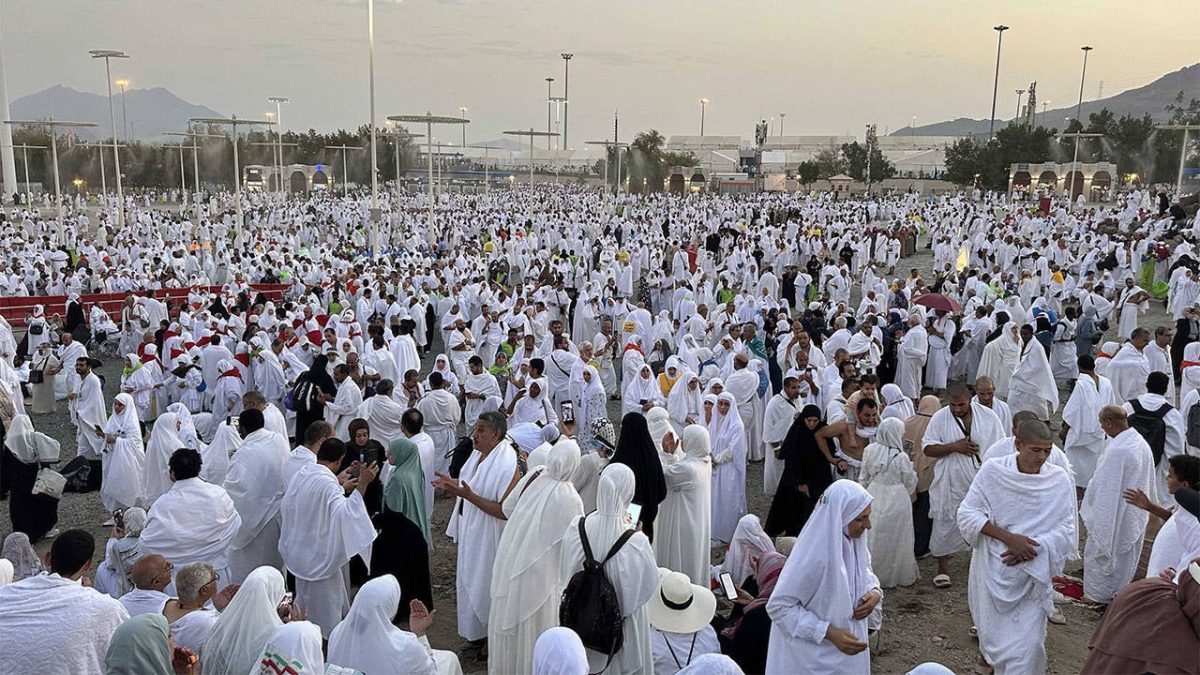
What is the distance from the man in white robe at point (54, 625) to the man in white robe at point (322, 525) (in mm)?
1335

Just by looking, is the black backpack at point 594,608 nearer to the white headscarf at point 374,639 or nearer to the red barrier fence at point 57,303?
the white headscarf at point 374,639

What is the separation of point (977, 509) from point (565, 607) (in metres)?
2.31

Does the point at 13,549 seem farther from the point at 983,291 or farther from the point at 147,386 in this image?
the point at 983,291

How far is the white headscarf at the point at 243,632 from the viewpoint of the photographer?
11.0 ft

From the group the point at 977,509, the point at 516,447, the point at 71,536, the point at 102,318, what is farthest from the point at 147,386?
the point at 977,509

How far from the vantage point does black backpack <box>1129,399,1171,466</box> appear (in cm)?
636

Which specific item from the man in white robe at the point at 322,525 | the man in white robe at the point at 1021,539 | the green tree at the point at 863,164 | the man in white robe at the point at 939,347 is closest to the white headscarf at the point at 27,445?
the man in white robe at the point at 322,525

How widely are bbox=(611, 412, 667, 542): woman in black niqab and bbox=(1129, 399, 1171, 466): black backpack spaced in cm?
387

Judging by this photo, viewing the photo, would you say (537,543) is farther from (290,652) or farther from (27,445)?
(27,445)

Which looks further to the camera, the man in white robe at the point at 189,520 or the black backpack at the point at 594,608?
the man in white robe at the point at 189,520

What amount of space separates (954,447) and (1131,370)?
3.94m

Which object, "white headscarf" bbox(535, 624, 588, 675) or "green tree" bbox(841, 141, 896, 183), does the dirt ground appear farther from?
"green tree" bbox(841, 141, 896, 183)

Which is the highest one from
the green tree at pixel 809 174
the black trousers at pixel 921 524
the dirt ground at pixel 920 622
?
the green tree at pixel 809 174

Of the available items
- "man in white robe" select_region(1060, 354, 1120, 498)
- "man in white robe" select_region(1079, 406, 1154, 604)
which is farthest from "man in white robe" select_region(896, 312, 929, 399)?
"man in white robe" select_region(1079, 406, 1154, 604)
